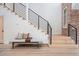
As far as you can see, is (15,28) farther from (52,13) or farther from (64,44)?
(52,13)

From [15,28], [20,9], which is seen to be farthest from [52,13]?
[15,28]

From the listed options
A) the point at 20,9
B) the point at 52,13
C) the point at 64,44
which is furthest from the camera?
the point at 52,13

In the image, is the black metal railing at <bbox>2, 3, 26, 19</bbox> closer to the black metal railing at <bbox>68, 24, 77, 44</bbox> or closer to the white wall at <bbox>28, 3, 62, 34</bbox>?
the white wall at <bbox>28, 3, 62, 34</bbox>

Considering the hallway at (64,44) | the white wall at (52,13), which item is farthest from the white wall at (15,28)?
the white wall at (52,13)

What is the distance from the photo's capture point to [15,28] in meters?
10.6

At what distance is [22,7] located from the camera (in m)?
11.4

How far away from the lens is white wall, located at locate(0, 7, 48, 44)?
10414 millimetres

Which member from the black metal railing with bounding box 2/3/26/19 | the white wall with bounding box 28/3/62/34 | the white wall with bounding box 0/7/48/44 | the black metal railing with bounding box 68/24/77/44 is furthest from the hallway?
the white wall with bounding box 28/3/62/34

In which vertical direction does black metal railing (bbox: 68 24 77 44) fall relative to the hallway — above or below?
above

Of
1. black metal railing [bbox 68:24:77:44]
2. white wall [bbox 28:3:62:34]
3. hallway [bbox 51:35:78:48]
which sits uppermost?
white wall [bbox 28:3:62:34]

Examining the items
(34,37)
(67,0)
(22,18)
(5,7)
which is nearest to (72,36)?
(34,37)

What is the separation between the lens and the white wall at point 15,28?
10.4m

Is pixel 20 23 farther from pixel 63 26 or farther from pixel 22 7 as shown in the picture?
pixel 63 26

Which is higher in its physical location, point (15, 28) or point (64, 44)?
point (15, 28)
